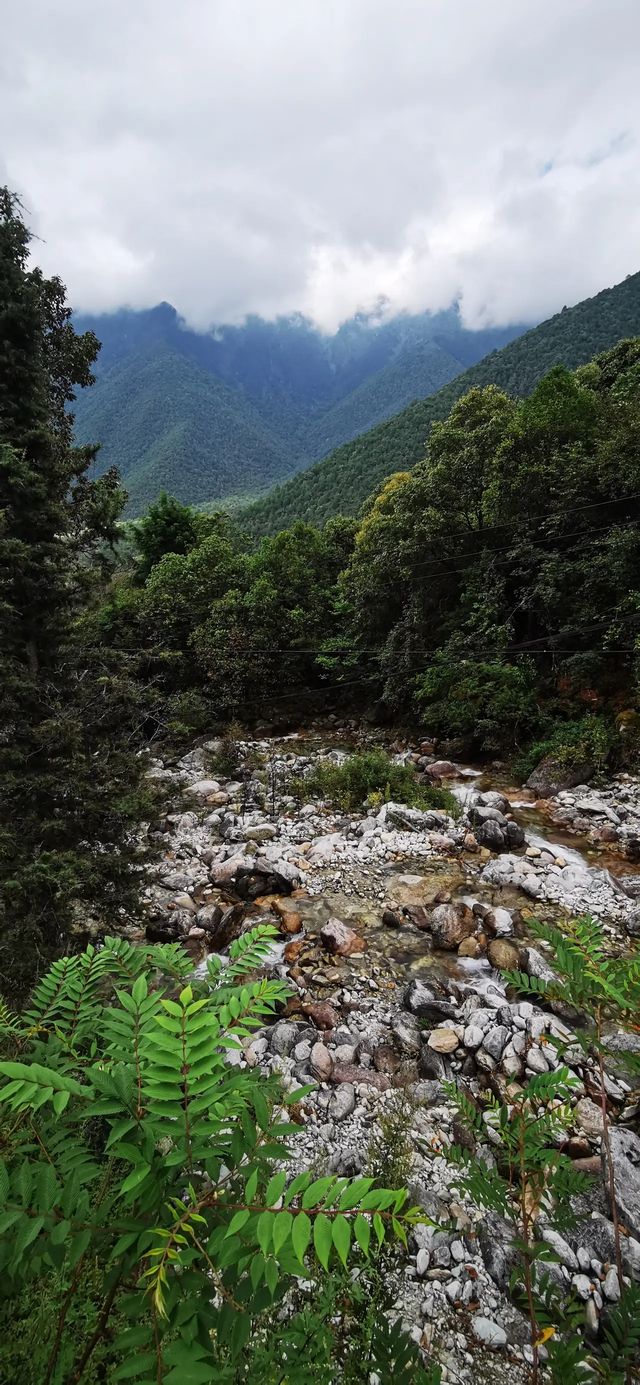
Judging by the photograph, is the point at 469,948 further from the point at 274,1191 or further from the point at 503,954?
the point at 274,1191

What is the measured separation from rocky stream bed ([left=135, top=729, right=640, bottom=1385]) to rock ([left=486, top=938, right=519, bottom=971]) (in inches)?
1.0

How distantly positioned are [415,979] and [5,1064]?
527 cm

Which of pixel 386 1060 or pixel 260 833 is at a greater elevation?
pixel 260 833

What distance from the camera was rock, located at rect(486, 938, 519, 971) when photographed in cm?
570

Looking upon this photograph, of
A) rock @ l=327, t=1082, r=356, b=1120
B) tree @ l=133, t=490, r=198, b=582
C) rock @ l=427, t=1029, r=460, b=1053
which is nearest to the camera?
rock @ l=327, t=1082, r=356, b=1120

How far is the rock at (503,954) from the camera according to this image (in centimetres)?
570

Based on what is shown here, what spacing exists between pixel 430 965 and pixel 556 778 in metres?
5.72

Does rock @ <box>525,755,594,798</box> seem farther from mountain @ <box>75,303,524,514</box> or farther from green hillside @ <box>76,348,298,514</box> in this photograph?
green hillside @ <box>76,348,298,514</box>

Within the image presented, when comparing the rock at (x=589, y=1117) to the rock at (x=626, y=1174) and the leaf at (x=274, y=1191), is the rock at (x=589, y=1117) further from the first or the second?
the leaf at (x=274, y=1191)

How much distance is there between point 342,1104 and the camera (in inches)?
164

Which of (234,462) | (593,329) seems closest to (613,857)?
(593,329)

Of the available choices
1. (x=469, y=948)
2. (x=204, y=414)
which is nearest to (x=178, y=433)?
(x=204, y=414)

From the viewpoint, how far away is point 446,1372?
262cm

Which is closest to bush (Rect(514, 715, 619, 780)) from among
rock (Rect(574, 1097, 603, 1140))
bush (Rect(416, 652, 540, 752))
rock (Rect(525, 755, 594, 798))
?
rock (Rect(525, 755, 594, 798))
